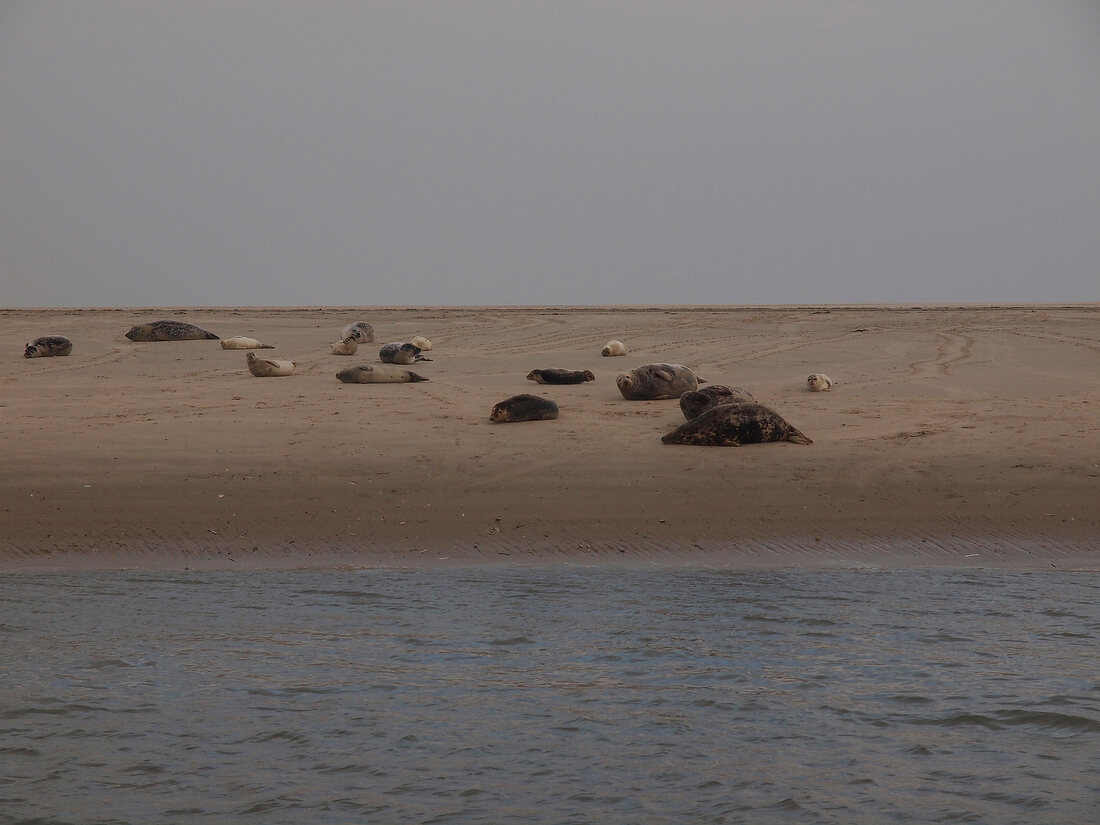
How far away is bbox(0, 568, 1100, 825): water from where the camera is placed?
347cm

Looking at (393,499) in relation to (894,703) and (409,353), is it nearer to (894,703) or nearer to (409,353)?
(894,703)

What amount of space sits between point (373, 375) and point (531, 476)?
4.43 metres

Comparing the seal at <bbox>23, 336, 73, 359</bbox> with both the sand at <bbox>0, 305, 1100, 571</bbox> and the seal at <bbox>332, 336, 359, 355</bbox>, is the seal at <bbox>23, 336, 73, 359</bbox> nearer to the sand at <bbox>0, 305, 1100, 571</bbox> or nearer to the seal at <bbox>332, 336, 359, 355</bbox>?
the sand at <bbox>0, 305, 1100, 571</bbox>

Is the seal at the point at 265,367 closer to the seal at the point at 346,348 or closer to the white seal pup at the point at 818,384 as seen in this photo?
the seal at the point at 346,348

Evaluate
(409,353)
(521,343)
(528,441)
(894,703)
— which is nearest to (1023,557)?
(894,703)

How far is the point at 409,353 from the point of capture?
1388cm

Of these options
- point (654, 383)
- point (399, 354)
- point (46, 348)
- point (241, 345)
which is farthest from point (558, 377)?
point (46, 348)

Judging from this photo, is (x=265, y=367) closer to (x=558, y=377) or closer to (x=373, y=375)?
(x=373, y=375)

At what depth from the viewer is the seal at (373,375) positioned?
1184cm

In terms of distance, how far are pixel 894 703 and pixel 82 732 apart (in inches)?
115

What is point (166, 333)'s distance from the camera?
17.0 meters

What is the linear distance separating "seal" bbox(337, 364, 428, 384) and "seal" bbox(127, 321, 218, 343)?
6.07 metres

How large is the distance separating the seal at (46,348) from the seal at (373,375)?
521 cm

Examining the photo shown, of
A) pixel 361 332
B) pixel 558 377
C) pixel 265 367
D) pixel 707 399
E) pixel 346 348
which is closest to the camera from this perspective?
pixel 707 399
